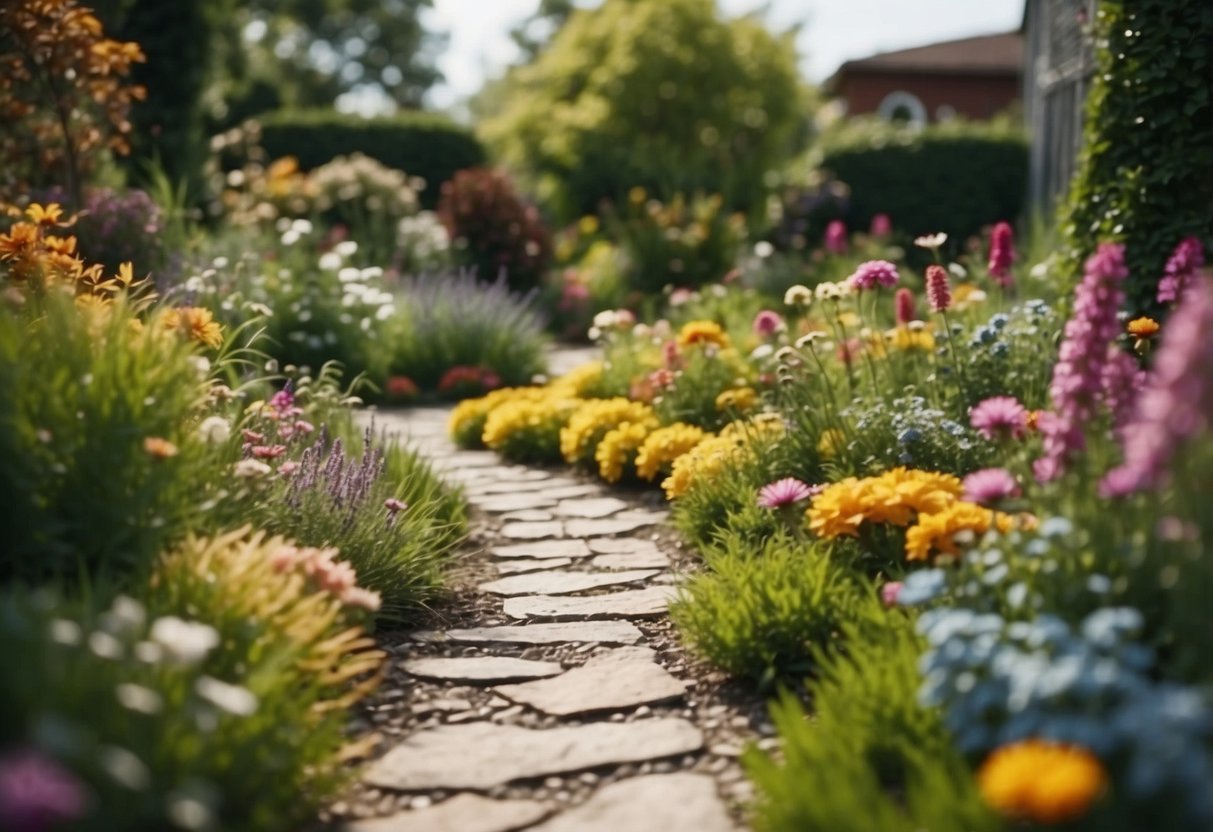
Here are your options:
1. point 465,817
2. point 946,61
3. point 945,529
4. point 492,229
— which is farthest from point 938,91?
point 465,817

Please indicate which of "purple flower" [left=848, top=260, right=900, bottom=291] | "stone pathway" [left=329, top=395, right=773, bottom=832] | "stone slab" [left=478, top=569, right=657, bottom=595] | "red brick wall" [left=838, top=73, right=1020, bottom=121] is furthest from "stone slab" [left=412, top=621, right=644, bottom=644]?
"red brick wall" [left=838, top=73, right=1020, bottom=121]

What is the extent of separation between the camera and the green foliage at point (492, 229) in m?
11.8

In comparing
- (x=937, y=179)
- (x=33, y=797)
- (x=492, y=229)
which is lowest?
(x=33, y=797)

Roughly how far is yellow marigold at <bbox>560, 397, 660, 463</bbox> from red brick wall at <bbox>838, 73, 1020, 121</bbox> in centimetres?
2705

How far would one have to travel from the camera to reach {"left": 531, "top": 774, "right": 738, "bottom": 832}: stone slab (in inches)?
108

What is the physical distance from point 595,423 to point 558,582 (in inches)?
66.2

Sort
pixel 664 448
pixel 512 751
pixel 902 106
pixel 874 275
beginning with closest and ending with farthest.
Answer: pixel 512 751, pixel 874 275, pixel 664 448, pixel 902 106

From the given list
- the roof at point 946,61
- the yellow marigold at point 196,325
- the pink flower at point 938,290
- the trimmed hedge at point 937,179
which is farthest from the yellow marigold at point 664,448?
the roof at point 946,61

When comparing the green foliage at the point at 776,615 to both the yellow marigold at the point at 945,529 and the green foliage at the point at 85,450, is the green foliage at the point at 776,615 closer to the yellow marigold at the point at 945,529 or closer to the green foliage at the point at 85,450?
the yellow marigold at the point at 945,529

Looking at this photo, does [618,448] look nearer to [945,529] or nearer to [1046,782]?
[945,529]

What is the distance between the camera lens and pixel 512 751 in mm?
3197

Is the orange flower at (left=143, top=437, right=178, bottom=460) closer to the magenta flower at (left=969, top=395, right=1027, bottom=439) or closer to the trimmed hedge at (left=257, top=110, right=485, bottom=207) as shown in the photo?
the magenta flower at (left=969, top=395, right=1027, bottom=439)

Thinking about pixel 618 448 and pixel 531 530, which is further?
pixel 618 448

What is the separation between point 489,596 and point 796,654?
1.47m
